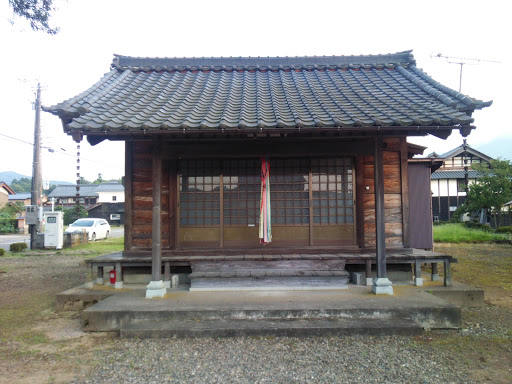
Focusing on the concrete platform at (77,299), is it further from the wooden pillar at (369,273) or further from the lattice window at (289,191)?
the wooden pillar at (369,273)

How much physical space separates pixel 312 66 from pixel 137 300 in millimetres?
6666

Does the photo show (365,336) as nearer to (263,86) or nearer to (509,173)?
(263,86)

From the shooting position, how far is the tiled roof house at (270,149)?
5461 mm

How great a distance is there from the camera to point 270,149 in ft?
21.0

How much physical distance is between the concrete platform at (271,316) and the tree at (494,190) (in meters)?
21.5

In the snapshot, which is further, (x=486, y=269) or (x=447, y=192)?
(x=447, y=192)

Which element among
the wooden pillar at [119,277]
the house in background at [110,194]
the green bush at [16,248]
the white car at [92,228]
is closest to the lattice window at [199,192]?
the wooden pillar at [119,277]

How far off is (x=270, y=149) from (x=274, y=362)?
3646mm

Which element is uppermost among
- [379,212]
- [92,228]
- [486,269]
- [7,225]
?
[379,212]

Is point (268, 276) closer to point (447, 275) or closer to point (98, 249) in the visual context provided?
point (447, 275)

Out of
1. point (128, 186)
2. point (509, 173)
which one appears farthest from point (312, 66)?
point (509, 173)

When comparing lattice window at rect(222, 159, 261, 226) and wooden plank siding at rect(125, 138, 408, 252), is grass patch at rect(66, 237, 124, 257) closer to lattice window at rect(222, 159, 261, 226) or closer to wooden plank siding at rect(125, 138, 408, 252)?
wooden plank siding at rect(125, 138, 408, 252)

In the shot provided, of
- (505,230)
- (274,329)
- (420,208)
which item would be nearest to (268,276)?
(274,329)

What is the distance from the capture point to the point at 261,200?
6.65 meters
